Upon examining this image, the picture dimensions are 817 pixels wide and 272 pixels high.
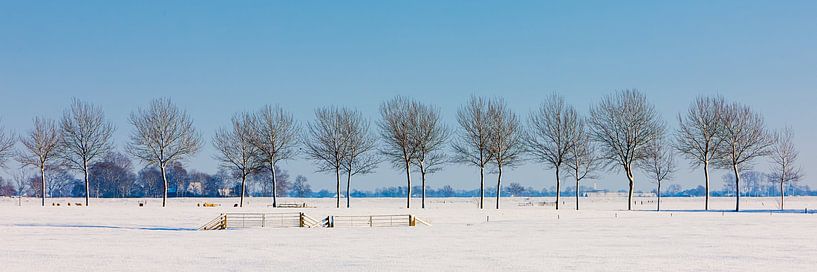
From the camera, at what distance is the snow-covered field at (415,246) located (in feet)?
96.0

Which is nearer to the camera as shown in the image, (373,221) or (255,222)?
(255,222)

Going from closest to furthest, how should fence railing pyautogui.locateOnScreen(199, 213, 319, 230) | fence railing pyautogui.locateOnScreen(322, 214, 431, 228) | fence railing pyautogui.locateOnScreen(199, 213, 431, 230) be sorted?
fence railing pyautogui.locateOnScreen(199, 213, 319, 230), fence railing pyautogui.locateOnScreen(199, 213, 431, 230), fence railing pyautogui.locateOnScreen(322, 214, 431, 228)

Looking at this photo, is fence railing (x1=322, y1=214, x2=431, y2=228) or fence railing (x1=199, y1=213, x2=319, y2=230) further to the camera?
fence railing (x1=322, y1=214, x2=431, y2=228)

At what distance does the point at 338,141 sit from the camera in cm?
9250

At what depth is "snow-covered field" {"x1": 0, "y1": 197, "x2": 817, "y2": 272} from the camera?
29.2 meters

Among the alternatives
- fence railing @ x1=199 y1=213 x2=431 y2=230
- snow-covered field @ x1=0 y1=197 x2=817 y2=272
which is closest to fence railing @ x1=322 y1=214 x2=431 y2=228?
fence railing @ x1=199 y1=213 x2=431 y2=230

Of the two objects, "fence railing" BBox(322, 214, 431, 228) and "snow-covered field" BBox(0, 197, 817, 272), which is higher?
"snow-covered field" BBox(0, 197, 817, 272)

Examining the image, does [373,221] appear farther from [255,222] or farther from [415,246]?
[415,246]

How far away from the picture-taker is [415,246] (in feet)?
126

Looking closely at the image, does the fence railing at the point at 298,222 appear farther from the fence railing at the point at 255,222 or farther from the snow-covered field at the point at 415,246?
the snow-covered field at the point at 415,246

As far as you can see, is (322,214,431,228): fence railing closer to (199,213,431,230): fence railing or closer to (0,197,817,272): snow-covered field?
(199,213,431,230): fence railing

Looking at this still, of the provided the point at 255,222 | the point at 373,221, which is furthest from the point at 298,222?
the point at 373,221

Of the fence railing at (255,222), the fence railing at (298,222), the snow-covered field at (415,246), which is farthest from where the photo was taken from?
the fence railing at (298,222)

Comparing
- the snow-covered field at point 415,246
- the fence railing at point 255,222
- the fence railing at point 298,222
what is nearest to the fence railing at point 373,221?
the fence railing at point 298,222
